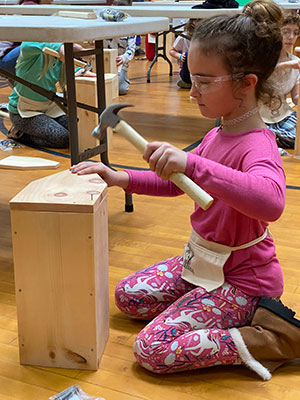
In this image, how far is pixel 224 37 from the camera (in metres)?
1.10

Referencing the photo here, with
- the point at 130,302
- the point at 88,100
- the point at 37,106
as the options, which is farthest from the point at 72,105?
the point at 37,106

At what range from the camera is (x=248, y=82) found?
1.12m

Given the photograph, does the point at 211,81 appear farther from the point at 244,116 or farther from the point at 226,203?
the point at 226,203

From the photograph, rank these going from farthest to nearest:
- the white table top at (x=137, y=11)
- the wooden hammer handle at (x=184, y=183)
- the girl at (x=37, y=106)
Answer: the girl at (x=37, y=106), the white table top at (x=137, y=11), the wooden hammer handle at (x=184, y=183)

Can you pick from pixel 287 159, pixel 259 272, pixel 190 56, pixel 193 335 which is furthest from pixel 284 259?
pixel 287 159

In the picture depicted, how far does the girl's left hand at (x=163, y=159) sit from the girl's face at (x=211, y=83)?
0.66ft

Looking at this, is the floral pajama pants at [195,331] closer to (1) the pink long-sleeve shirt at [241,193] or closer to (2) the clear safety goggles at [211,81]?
(1) the pink long-sleeve shirt at [241,193]

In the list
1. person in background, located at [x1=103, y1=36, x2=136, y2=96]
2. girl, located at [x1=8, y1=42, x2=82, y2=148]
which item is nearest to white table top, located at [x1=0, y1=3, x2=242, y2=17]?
girl, located at [x1=8, y1=42, x2=82, y2=148]

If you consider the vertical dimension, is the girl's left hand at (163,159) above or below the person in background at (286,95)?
above

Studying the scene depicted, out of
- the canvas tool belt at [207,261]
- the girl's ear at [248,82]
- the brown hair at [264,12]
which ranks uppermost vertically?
the brown hair at [264,12]

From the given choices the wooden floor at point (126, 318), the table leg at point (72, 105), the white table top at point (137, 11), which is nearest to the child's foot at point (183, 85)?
the wooden floor at point (126, 318)

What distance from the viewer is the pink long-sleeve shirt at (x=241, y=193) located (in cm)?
102

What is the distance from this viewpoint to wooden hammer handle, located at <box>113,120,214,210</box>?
922 mm

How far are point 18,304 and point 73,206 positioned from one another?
27cm
